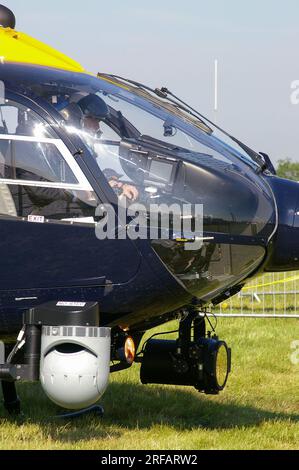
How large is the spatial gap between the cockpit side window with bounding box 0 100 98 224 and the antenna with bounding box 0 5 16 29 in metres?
1.04

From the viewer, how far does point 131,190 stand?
6090 millimetres

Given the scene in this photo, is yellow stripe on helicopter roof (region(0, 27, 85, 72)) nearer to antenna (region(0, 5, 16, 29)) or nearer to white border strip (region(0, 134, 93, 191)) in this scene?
antenna (region(0, 5, 16, 29))

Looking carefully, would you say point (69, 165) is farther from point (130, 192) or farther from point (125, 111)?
point (125, 111)

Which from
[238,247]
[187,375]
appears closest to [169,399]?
[187,375]

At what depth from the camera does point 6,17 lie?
6.85m

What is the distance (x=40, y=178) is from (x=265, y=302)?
8.67 m

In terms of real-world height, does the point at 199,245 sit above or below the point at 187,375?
above

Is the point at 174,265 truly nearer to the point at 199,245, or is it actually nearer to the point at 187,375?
the point at 199,245

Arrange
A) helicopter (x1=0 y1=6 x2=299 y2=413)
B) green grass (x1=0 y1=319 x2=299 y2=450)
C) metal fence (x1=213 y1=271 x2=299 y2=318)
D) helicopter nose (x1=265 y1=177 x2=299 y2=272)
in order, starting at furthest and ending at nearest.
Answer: metal fence (x1=213 y1=271 x2=299 y2=318) < green grass (x1=0 y1=319 x2=299 y2=450) < helicopter nose (x1=265 y1=177 x2=299 y2=272) < helicopter (x1=0 y1=6 x2=299 y2=413)

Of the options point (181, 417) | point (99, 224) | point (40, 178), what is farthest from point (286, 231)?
point (181, 417)

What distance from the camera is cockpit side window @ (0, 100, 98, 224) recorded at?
237 inches

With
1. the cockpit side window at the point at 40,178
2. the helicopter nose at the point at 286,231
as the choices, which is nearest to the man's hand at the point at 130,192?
the cockpit side window at the point at 40,178

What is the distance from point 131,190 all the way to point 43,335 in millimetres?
1070

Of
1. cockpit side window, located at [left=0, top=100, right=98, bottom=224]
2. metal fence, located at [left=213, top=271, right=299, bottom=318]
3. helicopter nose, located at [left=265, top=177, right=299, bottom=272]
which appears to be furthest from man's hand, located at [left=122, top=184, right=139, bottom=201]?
metal fence, located at [left=213, top=271, right=299, bottom=318]
